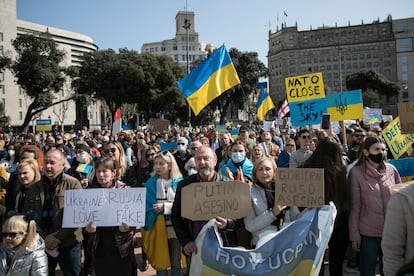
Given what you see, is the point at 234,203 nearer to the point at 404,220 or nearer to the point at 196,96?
the point at 404,220

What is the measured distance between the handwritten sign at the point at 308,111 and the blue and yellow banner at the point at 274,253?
5.56 meters

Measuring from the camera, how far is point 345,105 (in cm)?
870

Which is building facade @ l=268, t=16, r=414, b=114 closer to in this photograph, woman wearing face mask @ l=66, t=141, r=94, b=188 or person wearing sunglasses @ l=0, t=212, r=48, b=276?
woman wearing face mask @ l=66, t=141, r=94, b=188

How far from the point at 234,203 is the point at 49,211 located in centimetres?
194

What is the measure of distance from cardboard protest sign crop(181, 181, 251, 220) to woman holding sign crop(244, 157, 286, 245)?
6.9 inches

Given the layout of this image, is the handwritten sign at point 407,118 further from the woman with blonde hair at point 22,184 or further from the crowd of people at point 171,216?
the woman with blonde hair at point 22,184

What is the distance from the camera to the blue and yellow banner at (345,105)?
8516mm

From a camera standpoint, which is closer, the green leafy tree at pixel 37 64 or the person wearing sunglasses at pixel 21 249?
the person wearing sunglasses at pixel 21 249

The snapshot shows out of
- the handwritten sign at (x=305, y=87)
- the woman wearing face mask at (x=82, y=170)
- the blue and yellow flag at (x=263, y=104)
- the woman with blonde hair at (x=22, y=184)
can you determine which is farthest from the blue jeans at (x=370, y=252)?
the blue and yellow flag at (x=263, y=104)

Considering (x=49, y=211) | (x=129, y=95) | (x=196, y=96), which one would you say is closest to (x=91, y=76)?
(x=129, y=95)

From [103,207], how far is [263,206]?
1.46 metres

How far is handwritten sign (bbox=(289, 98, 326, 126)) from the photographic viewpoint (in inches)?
327

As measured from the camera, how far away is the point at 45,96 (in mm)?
34500

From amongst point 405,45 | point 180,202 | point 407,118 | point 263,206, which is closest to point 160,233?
point 180,202
